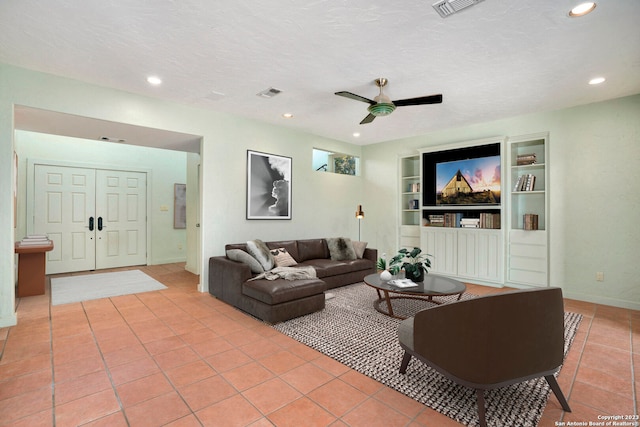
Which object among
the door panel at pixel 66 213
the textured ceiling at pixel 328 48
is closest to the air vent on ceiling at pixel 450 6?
the textured ceiling at pixel 328 48

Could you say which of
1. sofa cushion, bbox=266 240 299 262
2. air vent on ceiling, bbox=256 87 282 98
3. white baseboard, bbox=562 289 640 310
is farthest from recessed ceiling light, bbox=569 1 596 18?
sofa cushion, bbox=266 240 299 262

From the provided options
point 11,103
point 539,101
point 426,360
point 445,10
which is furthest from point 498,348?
point 11,103

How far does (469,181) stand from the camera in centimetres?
544

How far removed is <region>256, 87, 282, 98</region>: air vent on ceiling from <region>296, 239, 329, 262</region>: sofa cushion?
2564mm

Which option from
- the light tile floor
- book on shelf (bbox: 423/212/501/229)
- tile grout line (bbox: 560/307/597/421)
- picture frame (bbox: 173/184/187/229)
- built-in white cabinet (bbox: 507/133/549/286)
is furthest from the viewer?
picture frame (bbox: 173/184/187/229)

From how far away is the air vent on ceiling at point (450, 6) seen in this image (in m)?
2.17

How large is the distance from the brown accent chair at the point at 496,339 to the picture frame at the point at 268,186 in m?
3.80

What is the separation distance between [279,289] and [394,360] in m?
1.42

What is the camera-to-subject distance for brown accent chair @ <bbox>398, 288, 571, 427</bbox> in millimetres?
1707

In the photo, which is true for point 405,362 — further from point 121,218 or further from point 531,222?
point 121,218

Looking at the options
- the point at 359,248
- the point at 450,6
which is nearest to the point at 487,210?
the point at 359,248

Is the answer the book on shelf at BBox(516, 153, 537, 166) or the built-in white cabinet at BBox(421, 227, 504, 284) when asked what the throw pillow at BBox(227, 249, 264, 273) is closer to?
the built-in white cabinet at BBox(421, 227, 504, 284)

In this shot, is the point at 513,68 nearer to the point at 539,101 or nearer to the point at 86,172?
the point at 539,101

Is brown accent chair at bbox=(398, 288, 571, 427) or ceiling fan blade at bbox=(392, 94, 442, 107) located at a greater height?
ceiling fan blade at bbox=(392, 94, 442, 107)
